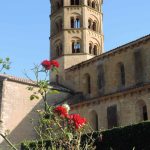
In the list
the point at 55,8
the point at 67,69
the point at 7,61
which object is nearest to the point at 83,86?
the point at 67,69

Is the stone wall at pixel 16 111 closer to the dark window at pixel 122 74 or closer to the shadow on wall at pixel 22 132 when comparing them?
the shadow on wall at pixel 22 132

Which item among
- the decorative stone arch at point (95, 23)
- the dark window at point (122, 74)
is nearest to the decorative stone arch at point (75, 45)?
the decorative stone arch at point (95, 23)

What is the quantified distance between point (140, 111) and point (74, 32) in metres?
13.5

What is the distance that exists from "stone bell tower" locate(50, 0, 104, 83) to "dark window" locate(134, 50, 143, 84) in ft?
23.2

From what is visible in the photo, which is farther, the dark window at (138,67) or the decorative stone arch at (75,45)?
the decorative stone arch at (75,45)

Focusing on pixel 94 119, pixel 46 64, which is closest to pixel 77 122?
pixel 46 64

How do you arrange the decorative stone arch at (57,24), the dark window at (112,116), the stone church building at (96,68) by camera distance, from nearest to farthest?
the stone church building at (96,68) → the dark window at (112,116) → the decorative stone arch at (57,24)

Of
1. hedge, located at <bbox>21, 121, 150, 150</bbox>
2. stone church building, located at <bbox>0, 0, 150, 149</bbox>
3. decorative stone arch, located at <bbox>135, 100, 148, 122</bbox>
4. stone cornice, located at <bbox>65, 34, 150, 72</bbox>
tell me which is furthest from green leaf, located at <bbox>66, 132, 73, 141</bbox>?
stone cornice, located at <bbox>65, 34, 150, 72</bbox>

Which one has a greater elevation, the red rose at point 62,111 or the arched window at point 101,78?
the arched window at point 101,78

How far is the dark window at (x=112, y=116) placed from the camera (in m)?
22.4

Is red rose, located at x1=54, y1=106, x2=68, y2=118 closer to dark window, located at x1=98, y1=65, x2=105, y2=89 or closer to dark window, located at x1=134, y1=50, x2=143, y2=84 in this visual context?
dark window, located at x1=134, y1=50, x2=143, y2=84

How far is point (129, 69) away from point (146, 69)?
1.89m

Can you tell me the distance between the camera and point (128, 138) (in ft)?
50.4

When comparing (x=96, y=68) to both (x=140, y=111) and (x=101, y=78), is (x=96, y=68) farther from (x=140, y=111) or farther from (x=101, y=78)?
(x=140, y=111)
